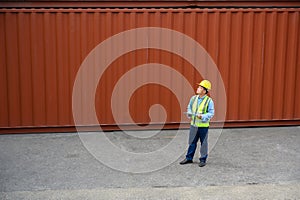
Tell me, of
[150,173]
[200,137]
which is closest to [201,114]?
[200,137]

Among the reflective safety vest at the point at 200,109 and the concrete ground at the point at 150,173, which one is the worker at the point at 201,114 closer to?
the reflective safety vest at the point at 200,109

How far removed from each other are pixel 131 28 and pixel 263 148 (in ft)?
12.5

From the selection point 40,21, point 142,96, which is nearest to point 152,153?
point 142,96

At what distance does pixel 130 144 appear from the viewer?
9031 mm

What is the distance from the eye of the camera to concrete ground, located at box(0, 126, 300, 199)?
6.38 m

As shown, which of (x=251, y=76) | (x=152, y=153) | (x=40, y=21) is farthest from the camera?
(x=251, y=76)

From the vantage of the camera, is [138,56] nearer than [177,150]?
No

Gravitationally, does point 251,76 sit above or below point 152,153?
above

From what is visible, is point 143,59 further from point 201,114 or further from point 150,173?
point 150,173

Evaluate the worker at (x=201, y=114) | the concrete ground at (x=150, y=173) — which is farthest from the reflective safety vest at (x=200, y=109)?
the concrete ground at (x=150, y=173)

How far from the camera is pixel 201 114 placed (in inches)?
288

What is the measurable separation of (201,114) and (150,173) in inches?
50.1

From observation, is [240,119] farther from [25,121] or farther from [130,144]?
[25,121]

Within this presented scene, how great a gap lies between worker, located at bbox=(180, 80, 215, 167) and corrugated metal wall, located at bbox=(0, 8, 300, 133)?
268 cm
